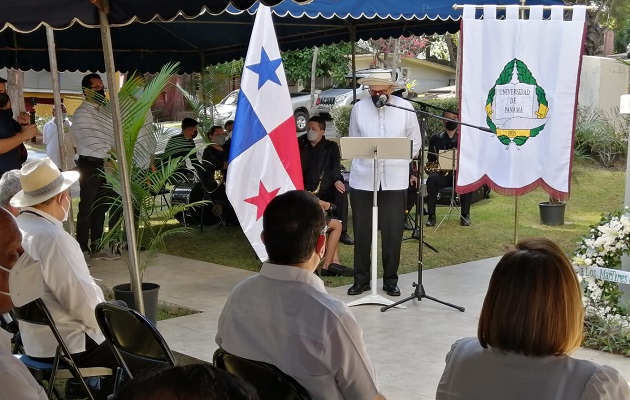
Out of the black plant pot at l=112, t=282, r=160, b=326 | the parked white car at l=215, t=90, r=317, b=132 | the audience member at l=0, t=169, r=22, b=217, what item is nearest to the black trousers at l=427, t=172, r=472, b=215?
the black plant pot at l=112, t=282, r=160, b=326

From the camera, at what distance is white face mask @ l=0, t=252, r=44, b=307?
2818 mm

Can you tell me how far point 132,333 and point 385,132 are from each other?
4.19 metres

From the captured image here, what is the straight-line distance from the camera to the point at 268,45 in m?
4.90

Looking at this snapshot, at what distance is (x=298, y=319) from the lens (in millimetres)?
2953

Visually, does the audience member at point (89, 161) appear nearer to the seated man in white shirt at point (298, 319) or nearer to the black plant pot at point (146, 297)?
the black plant pot at point (146, 297)

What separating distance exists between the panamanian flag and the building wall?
14842 mm

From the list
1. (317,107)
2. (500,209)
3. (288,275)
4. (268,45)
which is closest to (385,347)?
(268,45)

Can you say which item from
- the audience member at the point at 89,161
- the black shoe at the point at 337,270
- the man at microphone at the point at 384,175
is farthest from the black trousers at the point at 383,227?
the audience member at the point at 89,161

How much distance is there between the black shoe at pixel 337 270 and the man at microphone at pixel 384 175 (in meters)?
0.94

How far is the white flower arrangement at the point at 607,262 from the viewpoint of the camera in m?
5.77

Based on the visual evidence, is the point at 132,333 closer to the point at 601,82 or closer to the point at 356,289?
the point at 356,289

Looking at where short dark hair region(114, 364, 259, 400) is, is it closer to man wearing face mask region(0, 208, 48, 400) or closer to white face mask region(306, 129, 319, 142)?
man wearing face mask region(0, 208, 48, 400)

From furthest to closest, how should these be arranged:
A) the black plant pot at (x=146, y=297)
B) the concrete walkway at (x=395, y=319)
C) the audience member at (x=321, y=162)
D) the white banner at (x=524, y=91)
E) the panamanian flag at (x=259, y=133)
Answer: the audience member at (x=321, y=162) < the black plant pot at (x=146, y=297) < the white banner at (x=524, y=91) < the concrete walkway at (x=395, y=319) < the panamanian flag at (x=259, y=133)

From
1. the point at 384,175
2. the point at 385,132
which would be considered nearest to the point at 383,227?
the point at 384,175
